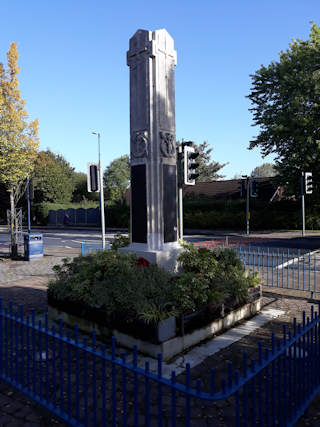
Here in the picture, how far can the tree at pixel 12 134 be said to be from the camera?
15.7m

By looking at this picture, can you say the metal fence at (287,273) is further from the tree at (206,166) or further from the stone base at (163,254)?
the tree at (206,166)

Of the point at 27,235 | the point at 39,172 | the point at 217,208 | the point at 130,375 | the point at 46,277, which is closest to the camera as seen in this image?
the point at 130,375

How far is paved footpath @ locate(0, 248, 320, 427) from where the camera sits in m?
3.83

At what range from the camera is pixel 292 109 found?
24.6 metres

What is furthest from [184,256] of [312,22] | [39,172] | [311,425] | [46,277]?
[39,172]

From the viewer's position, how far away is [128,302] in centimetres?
572

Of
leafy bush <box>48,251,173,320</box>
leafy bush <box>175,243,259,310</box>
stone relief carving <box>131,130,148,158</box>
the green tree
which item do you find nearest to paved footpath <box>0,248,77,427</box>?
leafy bush <box>48,251,173,320</box>

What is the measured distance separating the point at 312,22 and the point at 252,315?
2674 centimetres

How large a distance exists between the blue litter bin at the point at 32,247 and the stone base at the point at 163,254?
8681 millimetres

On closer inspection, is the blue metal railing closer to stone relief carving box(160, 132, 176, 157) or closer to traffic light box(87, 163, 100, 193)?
stone relief carving box(160, 132, 176, 157)

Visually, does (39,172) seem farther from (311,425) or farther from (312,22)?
(311,425)

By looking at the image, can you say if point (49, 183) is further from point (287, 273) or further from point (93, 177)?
point (287, 273)

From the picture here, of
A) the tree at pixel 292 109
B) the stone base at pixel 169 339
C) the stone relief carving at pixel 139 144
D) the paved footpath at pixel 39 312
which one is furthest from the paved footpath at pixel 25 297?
the tree at pixel 292 109

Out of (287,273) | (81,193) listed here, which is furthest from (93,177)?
(81,193)
